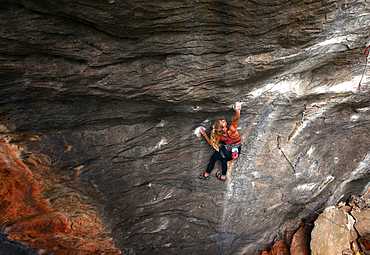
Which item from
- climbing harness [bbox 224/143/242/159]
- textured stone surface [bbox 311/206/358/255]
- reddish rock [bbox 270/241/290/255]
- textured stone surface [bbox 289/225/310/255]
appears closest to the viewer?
climbing harness [bbox 224/143/242/159]

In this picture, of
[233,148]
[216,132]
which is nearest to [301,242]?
[233,148]

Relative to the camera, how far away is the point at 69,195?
4.19 m

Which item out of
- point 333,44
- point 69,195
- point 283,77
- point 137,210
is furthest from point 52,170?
point 333,44

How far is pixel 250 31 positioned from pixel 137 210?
4.52 m

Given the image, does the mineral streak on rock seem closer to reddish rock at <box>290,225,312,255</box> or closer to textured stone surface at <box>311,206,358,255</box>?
reddish rock at <box>290,225,312,255</box>

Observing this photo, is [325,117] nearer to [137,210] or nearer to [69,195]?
[137,210]

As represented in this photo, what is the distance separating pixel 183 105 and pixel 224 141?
3.95ft

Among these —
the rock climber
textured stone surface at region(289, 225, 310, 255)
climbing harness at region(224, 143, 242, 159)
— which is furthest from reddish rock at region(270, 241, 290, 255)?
climbing harness at region(224, 143, 242, 159)

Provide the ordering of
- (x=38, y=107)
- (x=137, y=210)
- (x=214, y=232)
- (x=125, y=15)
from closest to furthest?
1. (x=125, y=15)
2. (x=38, y=107)
3. (x=137, y=210)
4. (x=214, y=232)

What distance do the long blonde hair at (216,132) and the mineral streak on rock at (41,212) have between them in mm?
3101

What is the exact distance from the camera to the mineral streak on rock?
12.1 feet

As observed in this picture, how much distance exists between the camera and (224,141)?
4234 mm

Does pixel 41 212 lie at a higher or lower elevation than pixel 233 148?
lower

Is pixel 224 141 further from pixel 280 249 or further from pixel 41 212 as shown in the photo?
pixel 280 249
